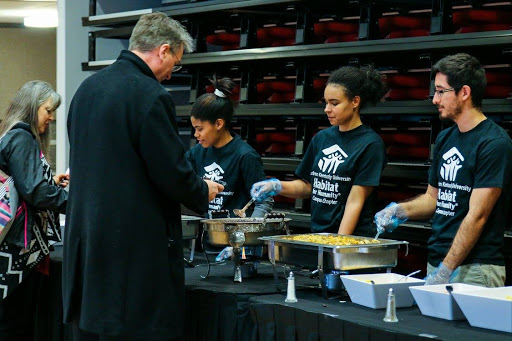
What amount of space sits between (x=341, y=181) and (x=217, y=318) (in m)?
0.81

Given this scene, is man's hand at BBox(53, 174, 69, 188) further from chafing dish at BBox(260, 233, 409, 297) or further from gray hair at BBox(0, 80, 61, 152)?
chafing dish at BBox(260, 233, 409, 297)

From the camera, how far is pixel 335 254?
308cm

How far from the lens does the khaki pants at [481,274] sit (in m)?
3.16

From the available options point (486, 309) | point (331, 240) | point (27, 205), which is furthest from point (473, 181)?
point (27, 205)

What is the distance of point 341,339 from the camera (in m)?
2.83

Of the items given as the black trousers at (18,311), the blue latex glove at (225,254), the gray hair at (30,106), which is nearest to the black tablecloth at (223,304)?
the blue latex glove at (225,254)

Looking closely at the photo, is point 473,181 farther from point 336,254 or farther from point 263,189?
point 263,189

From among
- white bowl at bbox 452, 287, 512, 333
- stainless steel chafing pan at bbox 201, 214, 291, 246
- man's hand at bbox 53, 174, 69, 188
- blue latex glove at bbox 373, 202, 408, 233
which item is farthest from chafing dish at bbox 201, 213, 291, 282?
man's hand at bbox 53, 174, 69, 188

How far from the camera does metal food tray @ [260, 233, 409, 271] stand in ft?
10.2

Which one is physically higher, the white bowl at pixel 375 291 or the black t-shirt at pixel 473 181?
the black t-shirt at pixel 473 181

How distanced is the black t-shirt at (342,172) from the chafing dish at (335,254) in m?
0.39

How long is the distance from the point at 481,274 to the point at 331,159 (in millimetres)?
876

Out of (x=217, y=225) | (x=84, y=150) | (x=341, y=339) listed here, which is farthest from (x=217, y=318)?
(x=84, y=150)

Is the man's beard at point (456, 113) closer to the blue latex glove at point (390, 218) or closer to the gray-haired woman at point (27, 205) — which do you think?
the blue latex glove at point (390, 218)
